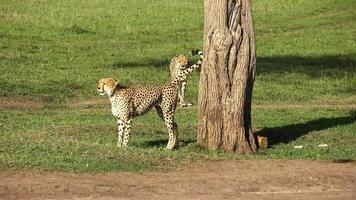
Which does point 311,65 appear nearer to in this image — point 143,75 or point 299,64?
point 299,64

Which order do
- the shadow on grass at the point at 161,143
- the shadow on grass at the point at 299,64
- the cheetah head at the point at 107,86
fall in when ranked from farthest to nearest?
1. the shadow on grass at the point at 299,64
2. the shadow on grass at the point at 161,143
3. the cheetah head at the point at 107,86

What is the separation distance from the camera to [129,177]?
12023 millimetres

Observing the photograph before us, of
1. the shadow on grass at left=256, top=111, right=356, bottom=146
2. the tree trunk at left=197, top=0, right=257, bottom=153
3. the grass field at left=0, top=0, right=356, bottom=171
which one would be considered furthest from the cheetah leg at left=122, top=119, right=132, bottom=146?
the shadow on grass at left=256, top=111, right=356, bottom=146

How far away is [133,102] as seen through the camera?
14641 millimetres

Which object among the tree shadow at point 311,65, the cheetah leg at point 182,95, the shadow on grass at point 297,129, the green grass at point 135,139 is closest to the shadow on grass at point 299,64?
the tree shadow at point 311,65

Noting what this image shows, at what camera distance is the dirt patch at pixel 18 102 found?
65.0 feet

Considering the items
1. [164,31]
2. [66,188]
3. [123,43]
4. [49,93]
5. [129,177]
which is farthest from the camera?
[164,31]

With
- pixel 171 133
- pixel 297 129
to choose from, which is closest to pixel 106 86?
pixel 171 133

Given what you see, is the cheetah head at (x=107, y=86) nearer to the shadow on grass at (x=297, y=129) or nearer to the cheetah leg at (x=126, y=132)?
the cheetah leg at (x=126, y=132)

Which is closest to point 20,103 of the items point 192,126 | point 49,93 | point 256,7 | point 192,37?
point 49,93

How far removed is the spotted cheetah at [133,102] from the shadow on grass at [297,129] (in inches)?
81.3

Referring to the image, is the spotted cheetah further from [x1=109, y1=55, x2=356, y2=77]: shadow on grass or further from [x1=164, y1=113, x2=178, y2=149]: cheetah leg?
[x1=109, y1=55, x2=356, y2=77]: shadow on grass

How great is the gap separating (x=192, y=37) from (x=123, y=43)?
2825mm

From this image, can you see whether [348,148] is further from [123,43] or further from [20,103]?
[123,43]
